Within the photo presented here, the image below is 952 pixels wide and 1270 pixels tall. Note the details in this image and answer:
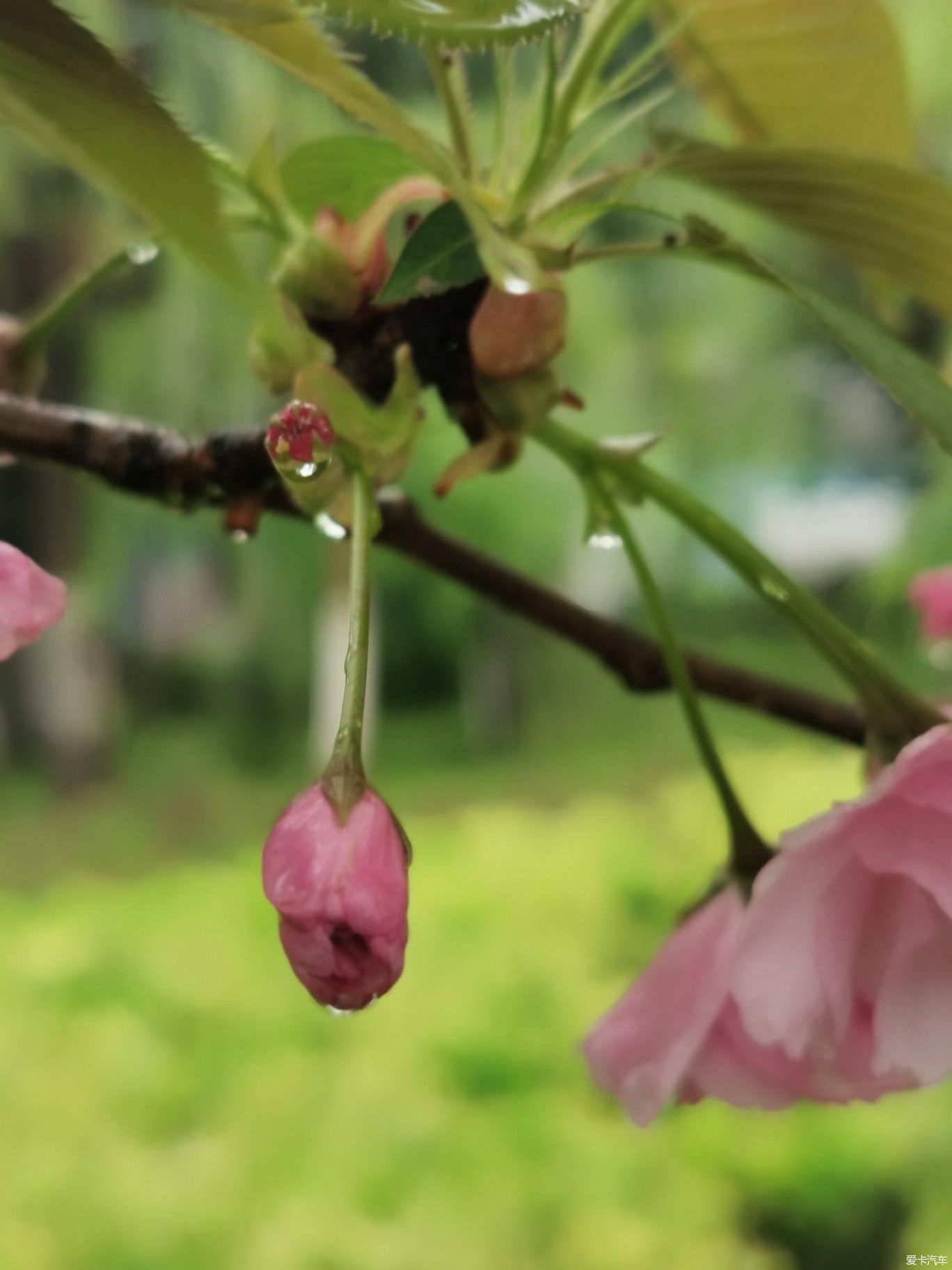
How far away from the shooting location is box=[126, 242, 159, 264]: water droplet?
0.23 m

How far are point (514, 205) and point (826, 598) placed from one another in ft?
4.50

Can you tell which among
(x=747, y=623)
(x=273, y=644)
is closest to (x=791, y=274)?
(x=747, y=623)

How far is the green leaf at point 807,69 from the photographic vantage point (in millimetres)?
312

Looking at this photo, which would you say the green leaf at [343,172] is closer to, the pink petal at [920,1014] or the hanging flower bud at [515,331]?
the hanging flower bud at [515,331]

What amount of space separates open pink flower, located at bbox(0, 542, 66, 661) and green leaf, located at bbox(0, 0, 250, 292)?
0.18 feet

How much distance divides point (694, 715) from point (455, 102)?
12 cm

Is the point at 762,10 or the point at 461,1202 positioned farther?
the point at 461,1202

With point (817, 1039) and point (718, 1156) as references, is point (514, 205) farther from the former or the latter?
point (718, 1156)

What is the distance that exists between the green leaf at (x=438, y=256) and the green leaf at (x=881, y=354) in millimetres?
37

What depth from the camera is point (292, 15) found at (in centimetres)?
12

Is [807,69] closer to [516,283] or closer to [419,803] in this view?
[516,283]

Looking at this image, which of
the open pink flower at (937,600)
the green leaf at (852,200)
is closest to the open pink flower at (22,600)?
the green leaf at (852,200)

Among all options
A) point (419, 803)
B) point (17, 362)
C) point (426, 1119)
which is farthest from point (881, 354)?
point (419, 803)

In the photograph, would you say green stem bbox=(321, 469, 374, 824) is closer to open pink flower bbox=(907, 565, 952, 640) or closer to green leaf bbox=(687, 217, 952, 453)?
green leaf bbox=(687, 217, 952, 453)
